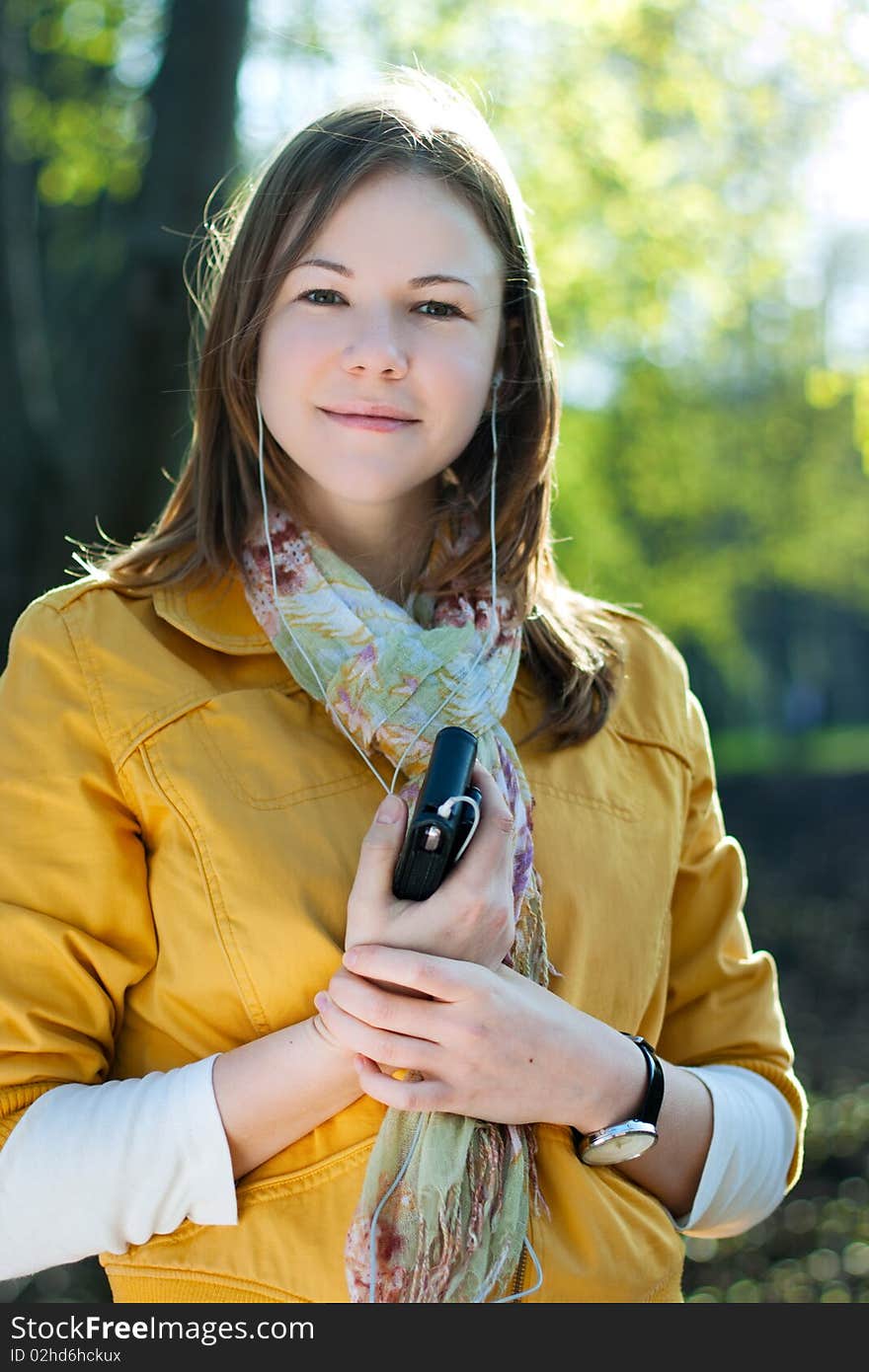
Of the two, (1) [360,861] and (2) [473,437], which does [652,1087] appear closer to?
(1) [360,861]

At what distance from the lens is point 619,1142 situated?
208cm

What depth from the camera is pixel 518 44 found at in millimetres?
7605

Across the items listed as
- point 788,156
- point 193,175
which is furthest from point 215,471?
point 788,156

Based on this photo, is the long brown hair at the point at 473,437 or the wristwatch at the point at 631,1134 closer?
the wristwatch at the point at 631,1134

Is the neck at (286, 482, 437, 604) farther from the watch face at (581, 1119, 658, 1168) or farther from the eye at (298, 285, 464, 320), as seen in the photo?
the watch face at (581, 1119, 658, 1168)

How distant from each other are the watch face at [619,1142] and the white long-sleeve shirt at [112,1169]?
53 centimetres

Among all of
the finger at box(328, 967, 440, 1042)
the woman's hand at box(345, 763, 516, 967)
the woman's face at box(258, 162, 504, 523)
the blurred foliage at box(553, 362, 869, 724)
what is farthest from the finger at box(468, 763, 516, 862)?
the blurred foliage at box(553, 362, 869, 724)

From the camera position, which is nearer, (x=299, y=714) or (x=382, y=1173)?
(x=382, y=1173)

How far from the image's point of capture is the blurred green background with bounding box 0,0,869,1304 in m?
4.62

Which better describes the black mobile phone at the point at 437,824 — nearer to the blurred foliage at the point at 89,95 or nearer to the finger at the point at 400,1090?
the finger at the point at 400,1090

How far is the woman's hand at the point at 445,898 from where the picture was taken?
1851mm

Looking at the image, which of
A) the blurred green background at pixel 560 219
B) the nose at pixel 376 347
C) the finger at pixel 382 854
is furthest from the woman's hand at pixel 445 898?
the blurred green background at pixel 560 219

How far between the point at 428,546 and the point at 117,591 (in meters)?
0.54
